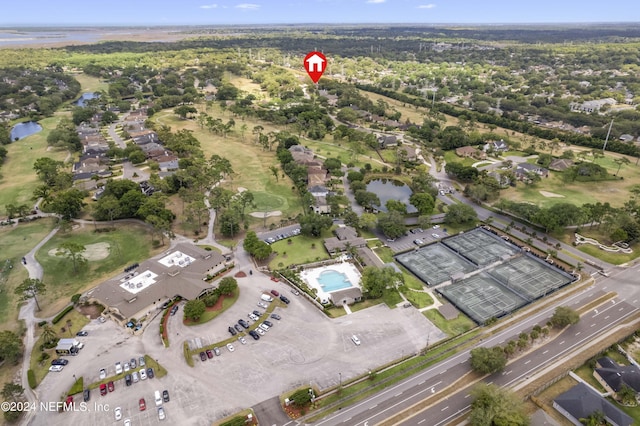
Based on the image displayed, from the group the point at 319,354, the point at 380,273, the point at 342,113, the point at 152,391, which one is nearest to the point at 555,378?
the point at 380,273

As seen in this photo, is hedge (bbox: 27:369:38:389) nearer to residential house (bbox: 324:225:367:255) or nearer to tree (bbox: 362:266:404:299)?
tree (bbox: 362:266:404:299)

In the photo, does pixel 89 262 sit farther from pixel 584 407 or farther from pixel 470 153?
pixel 470 153

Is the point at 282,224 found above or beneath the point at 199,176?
beneath

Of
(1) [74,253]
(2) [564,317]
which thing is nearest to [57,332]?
(1) [74,253]

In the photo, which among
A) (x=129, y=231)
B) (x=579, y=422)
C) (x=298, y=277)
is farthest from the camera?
(x=129, y=231)

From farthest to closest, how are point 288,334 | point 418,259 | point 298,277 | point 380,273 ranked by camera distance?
1. point 418,259
2. point 298,277
3. point 380,273
4. point 288,334

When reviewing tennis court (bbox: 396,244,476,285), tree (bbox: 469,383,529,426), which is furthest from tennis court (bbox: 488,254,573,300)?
tree (bbox: 469,383,529,426)

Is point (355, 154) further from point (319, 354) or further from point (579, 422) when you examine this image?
point (579, 422)
